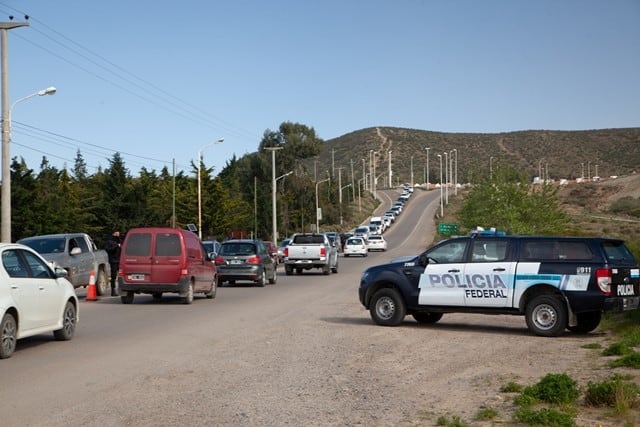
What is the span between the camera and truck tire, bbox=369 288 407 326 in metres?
17.1

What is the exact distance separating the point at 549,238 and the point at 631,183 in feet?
379

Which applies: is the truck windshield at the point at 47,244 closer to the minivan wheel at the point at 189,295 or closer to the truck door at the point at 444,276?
the minivan wheel at the point at 189,295

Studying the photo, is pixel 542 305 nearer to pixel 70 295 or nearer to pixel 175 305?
pixel 70 295

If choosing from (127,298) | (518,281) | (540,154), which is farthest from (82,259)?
(540,154)

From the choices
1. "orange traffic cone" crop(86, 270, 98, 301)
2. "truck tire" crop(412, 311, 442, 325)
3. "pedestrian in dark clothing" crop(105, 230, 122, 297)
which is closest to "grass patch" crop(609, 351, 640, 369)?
"truck tire" crop(412, 311, 442, 325)

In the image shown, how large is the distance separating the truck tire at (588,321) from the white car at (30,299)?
916 centimetres

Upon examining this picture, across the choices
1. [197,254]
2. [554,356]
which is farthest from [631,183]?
[554,356]

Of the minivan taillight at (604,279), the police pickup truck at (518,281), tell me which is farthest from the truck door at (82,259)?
the minivan taillight at (604,279)

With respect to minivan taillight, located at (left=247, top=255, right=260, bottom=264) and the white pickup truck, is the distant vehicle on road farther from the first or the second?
minivan taillight, located at (left=247, top=255, right=260, bottom=264)

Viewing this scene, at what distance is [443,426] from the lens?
323 inches

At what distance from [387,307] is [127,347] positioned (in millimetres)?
5376

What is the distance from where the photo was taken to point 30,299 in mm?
13594

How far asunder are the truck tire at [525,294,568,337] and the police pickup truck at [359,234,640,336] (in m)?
0.02

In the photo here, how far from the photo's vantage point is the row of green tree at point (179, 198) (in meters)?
61.5
